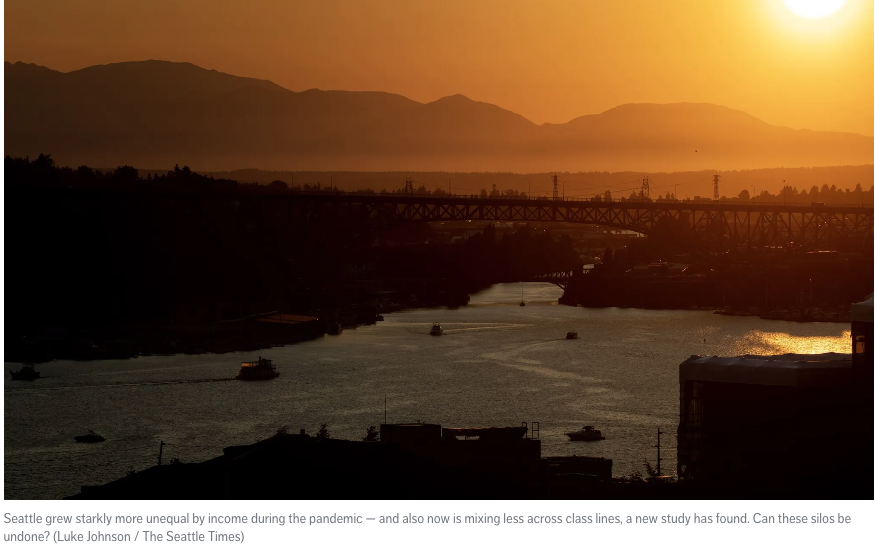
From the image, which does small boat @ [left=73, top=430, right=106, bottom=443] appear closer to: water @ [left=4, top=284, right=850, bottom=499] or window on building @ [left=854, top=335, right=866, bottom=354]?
water @ [left=4, top=284, right=850, bottom=499]

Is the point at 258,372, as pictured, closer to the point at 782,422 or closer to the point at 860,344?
the point at 782,422

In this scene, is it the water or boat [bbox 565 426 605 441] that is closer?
the water

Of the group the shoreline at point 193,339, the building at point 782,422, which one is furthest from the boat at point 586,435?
the shoreline at point 193,339

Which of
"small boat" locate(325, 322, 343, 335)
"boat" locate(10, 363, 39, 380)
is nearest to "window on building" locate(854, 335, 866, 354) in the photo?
"boat" locate(10, 363, 39, 380)

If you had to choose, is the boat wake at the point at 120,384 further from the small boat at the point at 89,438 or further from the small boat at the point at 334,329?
the small boat at the point at 334,329

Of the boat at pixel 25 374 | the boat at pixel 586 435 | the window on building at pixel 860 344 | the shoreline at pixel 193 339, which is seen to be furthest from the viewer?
the shoreline at pixel 193 339

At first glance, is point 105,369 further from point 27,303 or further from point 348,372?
point 27,303

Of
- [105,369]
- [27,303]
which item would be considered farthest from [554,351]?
[27,303]

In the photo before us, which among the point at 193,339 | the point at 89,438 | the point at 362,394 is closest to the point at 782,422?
the point at 89,438

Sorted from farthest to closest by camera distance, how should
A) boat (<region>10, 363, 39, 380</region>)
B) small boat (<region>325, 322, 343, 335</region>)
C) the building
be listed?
small boat (<region>325, 322, 343, 335</region>)
boat (<region>10, 363, 39, 380</region>)
the building
